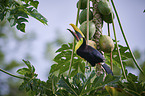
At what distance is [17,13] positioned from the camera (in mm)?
1220

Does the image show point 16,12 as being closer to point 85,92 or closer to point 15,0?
point 15,0

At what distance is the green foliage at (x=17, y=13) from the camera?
4.00 ft

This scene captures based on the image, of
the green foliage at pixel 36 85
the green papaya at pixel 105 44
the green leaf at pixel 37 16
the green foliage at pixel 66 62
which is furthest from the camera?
the green foliage at pixel 66 62

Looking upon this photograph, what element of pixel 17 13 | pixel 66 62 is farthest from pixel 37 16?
pixel 66 62

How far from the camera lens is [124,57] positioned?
1.38m

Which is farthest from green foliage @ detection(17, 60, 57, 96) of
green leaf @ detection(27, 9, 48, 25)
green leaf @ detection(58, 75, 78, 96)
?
green leaf @ detection(27, 9, 48, 25)

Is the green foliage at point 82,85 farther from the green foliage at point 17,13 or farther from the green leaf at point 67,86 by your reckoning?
the green foliage at point 17,13

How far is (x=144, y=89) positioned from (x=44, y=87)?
0.45 meters

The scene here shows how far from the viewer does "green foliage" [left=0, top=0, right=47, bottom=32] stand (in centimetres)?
122

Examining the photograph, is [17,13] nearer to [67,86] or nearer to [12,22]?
[12,22]

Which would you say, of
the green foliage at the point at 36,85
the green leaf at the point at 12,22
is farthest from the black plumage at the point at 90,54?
the green leaf at the point at 12,22

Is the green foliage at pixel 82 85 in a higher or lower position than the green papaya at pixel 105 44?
lower

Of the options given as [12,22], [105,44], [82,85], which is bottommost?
[82,85]

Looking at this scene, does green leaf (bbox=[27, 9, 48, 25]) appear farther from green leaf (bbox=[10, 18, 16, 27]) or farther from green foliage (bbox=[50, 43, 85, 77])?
green foliage (bbox=[50, 43, 85, 77])
